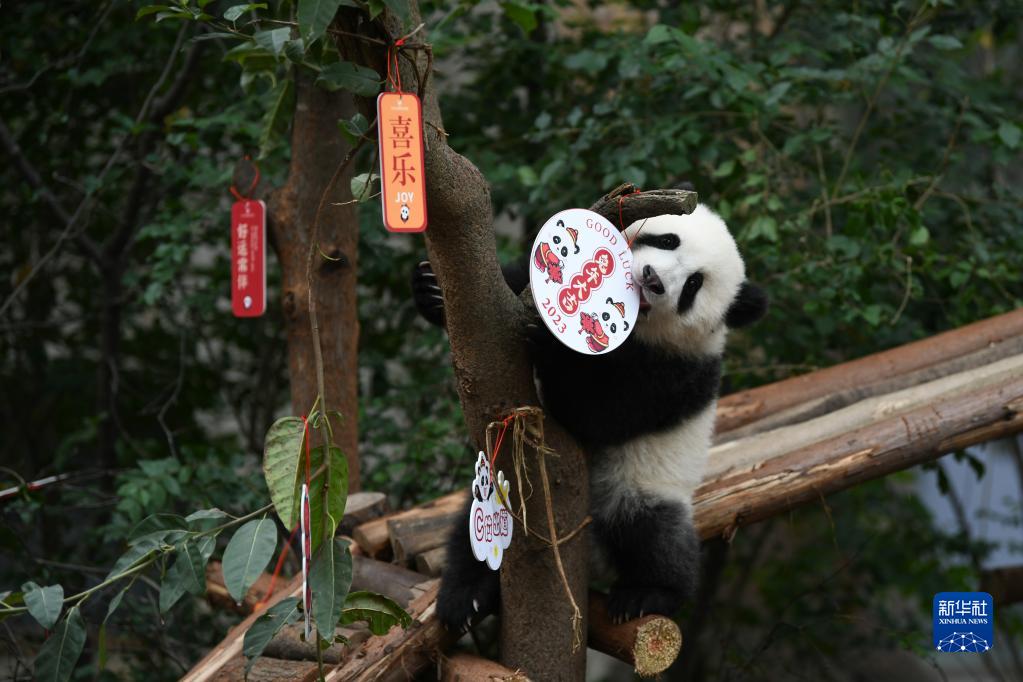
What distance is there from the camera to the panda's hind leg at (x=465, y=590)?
7.36ft

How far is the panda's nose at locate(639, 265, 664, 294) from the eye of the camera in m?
1.98

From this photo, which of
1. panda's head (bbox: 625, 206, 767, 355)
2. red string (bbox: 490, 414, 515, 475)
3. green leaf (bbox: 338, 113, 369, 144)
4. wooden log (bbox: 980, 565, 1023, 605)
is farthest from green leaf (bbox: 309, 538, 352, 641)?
wooden log (bbox: 980, 565, 1023, 605)

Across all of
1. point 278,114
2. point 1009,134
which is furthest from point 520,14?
point 1009,134

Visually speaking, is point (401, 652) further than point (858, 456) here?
No

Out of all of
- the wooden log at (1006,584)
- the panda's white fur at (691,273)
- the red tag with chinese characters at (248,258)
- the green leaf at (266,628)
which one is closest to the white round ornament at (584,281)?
the panda's white fur at (691,273)

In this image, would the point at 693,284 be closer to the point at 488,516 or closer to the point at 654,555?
the point at 654,555

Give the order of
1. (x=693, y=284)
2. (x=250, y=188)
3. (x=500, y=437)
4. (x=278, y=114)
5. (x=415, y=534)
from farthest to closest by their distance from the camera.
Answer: (x=250, y=188)
(x=415, y=534)
(x=278, y=114)
(x=693, y=284)
(x=500, y=437)

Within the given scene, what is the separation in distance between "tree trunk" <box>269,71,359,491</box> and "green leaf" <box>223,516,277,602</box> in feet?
3.79

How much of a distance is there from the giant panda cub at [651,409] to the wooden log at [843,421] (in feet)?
0.97

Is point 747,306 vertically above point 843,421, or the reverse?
point 747,306

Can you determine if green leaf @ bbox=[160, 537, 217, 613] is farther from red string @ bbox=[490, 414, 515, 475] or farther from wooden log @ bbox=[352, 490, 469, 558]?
wooden log @ bbox=[352, 490, 469, 558]

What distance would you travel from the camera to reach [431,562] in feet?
8.52

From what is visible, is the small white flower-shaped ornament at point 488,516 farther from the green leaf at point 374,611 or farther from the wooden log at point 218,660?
the wooden log at point 218,660

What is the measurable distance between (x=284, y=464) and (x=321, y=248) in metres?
1.21
